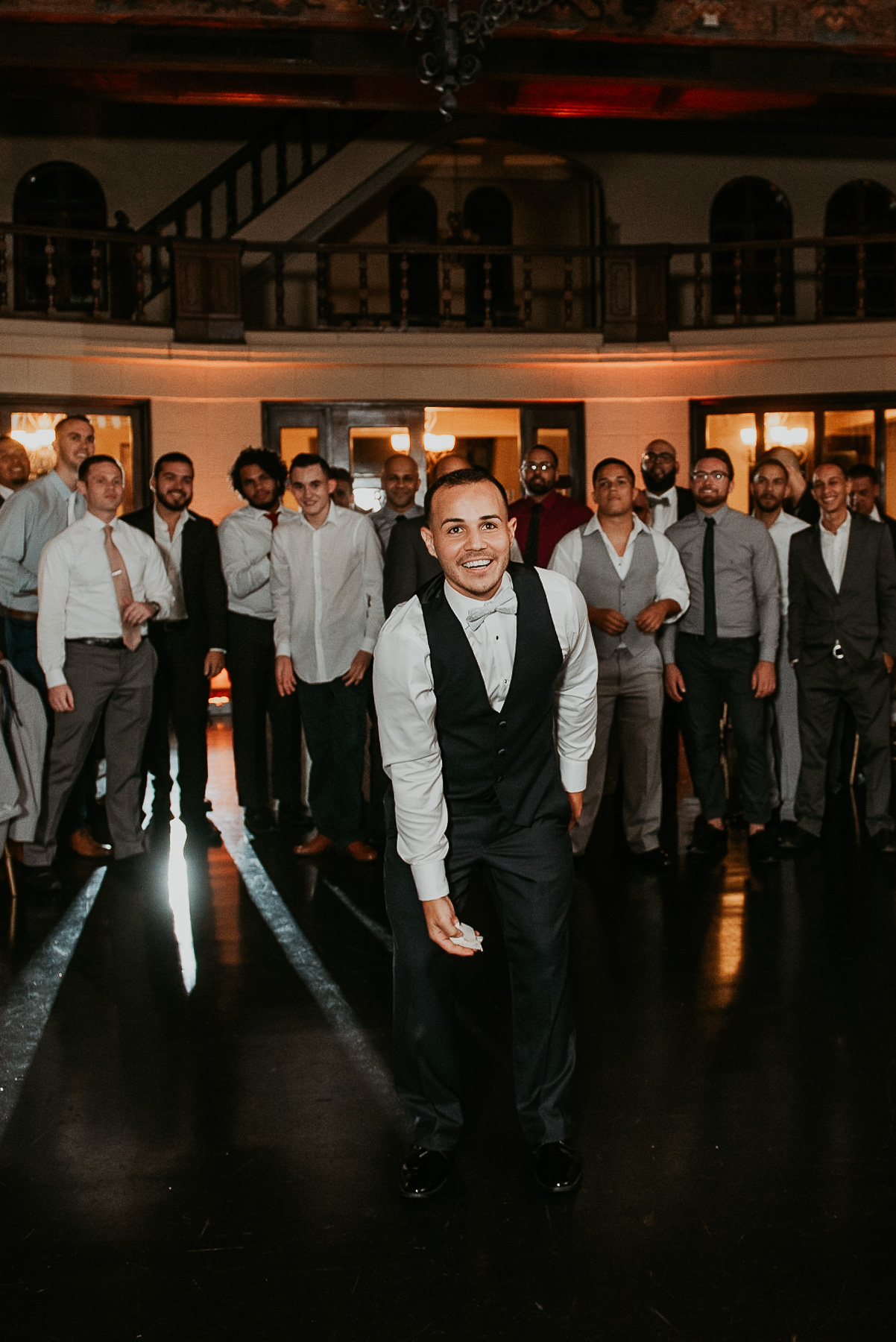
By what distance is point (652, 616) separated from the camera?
417 centimetres

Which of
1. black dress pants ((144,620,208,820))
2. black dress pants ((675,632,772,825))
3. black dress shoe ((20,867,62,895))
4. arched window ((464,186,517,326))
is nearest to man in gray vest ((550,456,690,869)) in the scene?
black dress pants ((675,632,772,825))

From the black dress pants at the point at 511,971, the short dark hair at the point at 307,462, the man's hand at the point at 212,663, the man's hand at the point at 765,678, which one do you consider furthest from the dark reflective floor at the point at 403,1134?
the short dark hair at the point at 307,462

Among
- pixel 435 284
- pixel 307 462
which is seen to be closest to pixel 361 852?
pixel 307 462

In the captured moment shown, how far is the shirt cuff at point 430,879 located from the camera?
2078mm

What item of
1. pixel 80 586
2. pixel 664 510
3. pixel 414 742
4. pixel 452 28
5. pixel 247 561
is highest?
pixel 452 28

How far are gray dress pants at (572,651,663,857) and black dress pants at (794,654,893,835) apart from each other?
0.67 m

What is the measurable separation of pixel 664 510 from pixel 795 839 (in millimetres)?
1919

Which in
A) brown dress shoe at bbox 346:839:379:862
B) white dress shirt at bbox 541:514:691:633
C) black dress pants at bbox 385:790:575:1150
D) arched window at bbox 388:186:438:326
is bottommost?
brown dress shoe at bbox 346:839:379:862

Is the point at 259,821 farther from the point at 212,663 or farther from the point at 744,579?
the point at 744,579

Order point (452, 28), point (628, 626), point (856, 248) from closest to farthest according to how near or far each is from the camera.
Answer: point (628, 626) → point (452, 28) → point (856, 248)

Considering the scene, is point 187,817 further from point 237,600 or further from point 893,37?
point 893,37

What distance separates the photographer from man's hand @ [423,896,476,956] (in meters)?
2.08

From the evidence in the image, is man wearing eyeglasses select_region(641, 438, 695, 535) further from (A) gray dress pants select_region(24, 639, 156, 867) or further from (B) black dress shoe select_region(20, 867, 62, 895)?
(B) black dress shoe select_region(20, 867, 62, 895)

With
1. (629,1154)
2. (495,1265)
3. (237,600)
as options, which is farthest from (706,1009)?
(237,600)
